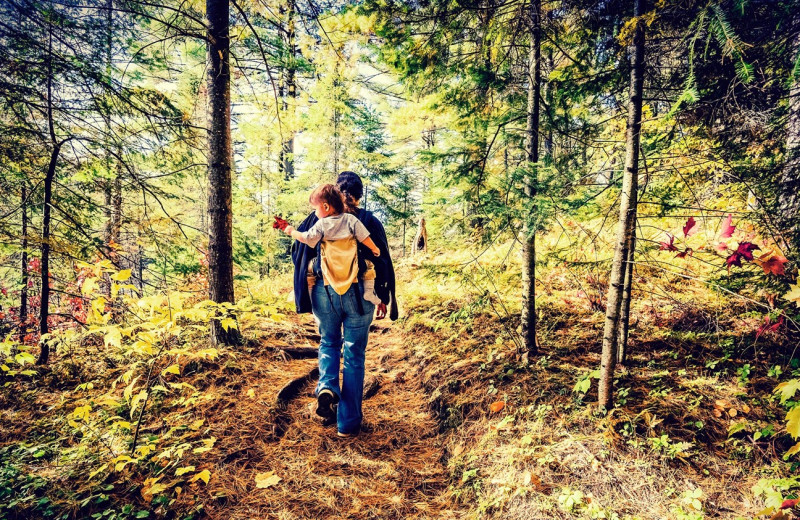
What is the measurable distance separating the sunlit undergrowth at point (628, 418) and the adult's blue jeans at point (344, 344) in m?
0.99

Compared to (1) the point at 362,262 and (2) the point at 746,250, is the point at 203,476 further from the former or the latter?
(2) the point at 746,250

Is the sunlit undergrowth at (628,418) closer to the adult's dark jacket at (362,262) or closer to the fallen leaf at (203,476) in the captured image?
the adult's dark jacket at (362,262)

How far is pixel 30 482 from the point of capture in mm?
2361

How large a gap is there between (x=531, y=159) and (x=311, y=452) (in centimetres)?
378

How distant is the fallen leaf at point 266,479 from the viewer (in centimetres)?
260

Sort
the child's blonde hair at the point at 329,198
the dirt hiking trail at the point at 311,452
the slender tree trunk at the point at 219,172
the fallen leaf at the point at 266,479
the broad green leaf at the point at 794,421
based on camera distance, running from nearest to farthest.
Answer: the broad green leaf at the point at 794,421
the dirt hiking trail at the point at 311,452
the fallen leaf at the point at 266,479
the child's blonde hair at the point at 329,198
the slender tree trunk at the point at 219,172

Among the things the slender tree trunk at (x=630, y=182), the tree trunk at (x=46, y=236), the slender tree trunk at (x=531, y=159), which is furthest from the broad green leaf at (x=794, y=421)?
the tree trunk at (x=46, y=236)

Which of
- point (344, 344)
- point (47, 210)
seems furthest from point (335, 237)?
point (47, 210)

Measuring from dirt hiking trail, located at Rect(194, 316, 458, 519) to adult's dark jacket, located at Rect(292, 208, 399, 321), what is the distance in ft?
3.79

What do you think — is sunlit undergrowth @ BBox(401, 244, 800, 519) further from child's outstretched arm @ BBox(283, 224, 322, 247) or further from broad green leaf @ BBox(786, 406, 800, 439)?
child's outstretched arm @ BBox(283, 224, 322, 247)

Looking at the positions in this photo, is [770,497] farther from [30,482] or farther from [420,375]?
[30,482]

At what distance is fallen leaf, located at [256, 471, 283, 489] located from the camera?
8.53 feet

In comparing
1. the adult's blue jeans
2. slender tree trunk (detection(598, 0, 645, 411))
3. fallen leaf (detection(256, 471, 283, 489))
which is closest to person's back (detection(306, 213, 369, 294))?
the adult's blue jeans

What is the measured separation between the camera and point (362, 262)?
3391mm
